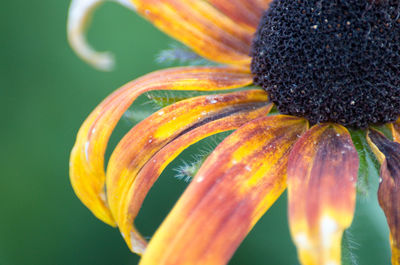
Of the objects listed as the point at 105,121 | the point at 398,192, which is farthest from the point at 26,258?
→ the point at 398,192

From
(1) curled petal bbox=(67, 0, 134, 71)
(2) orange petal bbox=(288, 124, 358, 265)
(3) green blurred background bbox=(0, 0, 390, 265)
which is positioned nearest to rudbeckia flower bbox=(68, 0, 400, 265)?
(2) orange petal bbox=(288, 124, 358, 265)

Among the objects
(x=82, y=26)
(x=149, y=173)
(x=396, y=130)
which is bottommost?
(x=149, y=173)

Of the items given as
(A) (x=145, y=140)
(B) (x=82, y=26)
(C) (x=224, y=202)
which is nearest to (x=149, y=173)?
(A) (x=145, y=140)

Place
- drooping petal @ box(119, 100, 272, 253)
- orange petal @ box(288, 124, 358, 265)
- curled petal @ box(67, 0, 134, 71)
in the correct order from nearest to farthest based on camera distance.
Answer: orange petal @ box(288, 124, 358, 265)
drooping petal @ box(119, 100, 272, 253)
curled petal @ box(67, 0, 134, 71)

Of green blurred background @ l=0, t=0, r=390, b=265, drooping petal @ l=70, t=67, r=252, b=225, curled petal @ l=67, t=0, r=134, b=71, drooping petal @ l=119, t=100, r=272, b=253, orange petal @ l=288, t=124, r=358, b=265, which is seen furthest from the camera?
green blurred background @ l=0, t=0, r=390, b=265

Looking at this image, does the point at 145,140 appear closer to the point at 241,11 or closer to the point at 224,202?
the point at 224,202

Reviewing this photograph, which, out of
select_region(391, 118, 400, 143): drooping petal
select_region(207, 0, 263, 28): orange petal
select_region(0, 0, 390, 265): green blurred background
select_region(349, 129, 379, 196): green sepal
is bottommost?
select_region(0, 0, 390, 265): green blurred background

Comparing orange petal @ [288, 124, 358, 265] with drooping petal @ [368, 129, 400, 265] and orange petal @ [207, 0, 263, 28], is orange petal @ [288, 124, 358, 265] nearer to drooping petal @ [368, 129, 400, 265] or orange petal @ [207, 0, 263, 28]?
drooping petal @ [368, 129, 400, 265]
